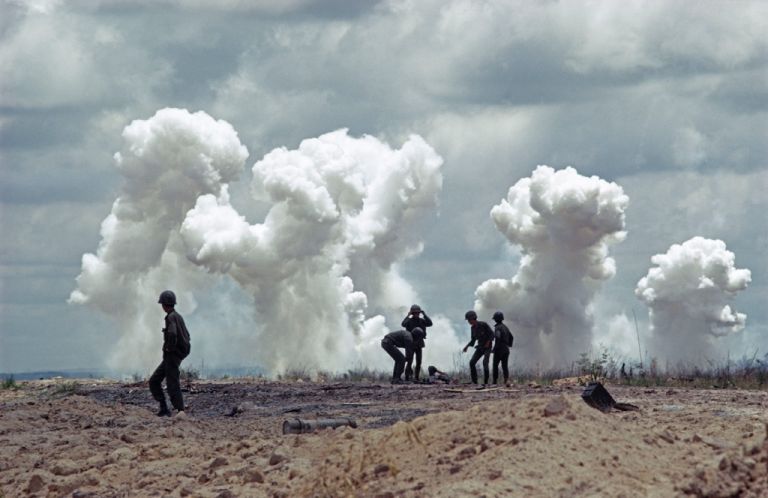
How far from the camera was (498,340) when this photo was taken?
3012 centimetres

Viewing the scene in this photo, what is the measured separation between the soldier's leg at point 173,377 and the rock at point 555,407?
9.52 metres

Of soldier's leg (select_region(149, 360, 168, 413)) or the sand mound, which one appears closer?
the sand mound

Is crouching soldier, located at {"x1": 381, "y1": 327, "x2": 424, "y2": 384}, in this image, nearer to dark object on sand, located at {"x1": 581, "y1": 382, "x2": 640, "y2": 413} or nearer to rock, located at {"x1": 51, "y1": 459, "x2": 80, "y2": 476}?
dark object on sand, located at {"x1": 581, "y1": 382, "x2": 640, "y2": 413}

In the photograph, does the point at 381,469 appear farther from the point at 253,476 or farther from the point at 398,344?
the point at 398,344

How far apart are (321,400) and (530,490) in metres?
14.0

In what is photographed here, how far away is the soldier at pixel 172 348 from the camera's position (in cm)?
2223

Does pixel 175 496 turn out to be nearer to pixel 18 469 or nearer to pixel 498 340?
pixel 18 469

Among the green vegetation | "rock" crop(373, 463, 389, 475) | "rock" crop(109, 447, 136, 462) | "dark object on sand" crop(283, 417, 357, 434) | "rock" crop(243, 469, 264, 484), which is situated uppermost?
the green vegetation

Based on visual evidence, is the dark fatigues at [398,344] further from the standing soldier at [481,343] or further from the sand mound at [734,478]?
the sand mound at [734,478]

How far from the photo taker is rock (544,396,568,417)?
13938mm

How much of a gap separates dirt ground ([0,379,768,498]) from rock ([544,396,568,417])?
0.02 m

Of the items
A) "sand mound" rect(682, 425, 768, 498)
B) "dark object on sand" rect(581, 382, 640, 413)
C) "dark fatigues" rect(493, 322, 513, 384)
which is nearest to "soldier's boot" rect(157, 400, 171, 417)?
"dark object on sand" rect(581, 382, 640, 413)

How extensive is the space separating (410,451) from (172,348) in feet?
30.4

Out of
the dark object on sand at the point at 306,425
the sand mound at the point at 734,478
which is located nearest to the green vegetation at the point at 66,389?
the dark object on sand at the point at 306,425
